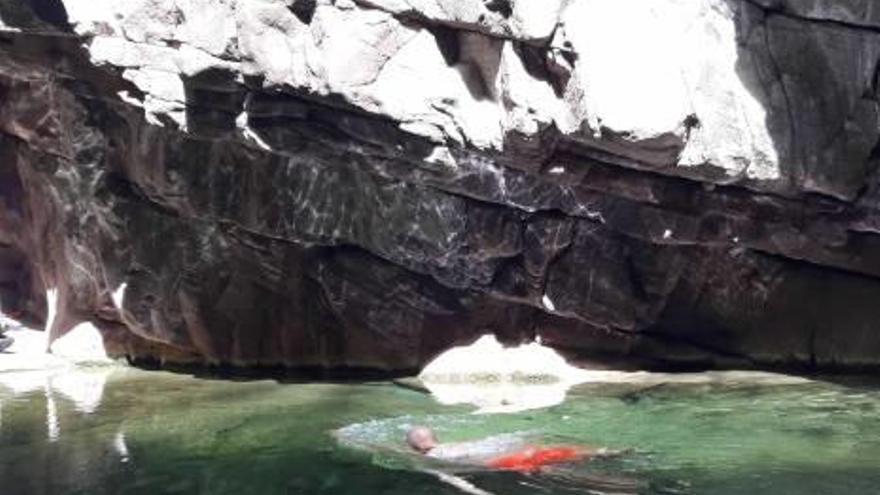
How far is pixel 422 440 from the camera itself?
970 cm

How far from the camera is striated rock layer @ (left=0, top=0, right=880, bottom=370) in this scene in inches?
518

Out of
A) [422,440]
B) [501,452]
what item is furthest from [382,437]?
[501,452]

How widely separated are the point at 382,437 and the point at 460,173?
4378 mm

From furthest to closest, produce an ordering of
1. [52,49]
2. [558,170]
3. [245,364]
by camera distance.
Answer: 1. [245,364]
2. [52,49]
3. [558,170]

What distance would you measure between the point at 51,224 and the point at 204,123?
14.0 ft

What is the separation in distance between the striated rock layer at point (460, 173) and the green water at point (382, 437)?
5.20ft

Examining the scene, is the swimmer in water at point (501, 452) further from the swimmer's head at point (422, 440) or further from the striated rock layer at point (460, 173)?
the striated rock layer at point (460, 173)

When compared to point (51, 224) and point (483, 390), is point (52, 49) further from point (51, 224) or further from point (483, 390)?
point (483, 390)

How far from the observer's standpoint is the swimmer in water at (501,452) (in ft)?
30.1

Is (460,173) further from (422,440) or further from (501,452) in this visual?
(501,452)

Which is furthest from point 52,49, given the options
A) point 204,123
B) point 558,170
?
point 558,170

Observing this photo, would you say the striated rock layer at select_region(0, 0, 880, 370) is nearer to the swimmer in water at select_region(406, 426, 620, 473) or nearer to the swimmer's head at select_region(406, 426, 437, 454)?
the swimmer in water at select_region(406, 426, 620, 473)

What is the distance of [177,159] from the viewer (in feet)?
49.5

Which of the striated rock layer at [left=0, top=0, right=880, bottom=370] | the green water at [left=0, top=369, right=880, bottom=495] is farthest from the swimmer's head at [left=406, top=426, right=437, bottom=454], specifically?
the striated rock layer at [left=0, top=0, right=880, bottom=370]
